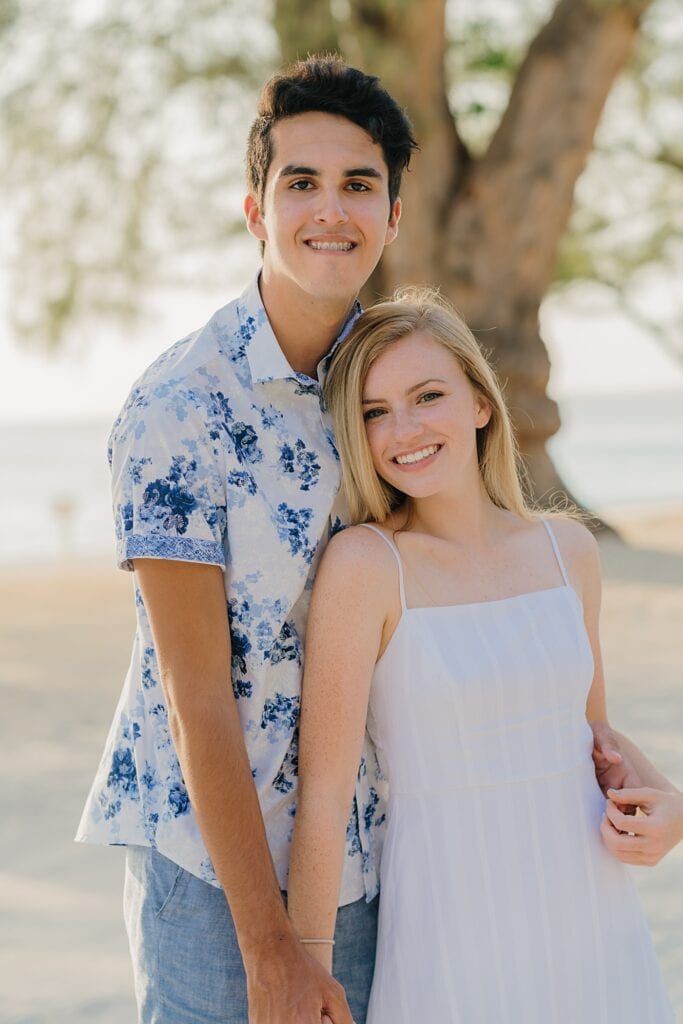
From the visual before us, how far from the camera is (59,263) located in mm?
12625

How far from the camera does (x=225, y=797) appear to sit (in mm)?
1995

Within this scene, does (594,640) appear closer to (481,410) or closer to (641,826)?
(641,826)

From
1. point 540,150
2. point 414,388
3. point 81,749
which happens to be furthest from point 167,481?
point 540,150

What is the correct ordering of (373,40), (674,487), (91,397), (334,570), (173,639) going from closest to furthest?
(173,639) < (334,570) < (373,40) < (674,487) < (91,397)

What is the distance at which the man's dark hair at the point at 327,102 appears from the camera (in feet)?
7.71

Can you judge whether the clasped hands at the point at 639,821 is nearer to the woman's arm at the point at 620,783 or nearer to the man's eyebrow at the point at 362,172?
the woman's arm at the point at 620,783

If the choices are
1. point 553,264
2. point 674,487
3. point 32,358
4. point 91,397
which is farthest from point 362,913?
point 91,397

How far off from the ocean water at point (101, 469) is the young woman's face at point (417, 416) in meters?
15.0

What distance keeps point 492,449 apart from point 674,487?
115ft

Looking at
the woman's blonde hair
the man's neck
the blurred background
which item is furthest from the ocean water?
the man's neck

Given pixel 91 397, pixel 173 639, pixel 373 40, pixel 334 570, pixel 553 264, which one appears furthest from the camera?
pixel 91 397

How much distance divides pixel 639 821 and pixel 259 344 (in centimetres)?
107

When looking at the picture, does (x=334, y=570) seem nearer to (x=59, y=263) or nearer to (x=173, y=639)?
(x=173, y=639)

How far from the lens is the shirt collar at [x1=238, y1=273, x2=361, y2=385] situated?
2.22m
